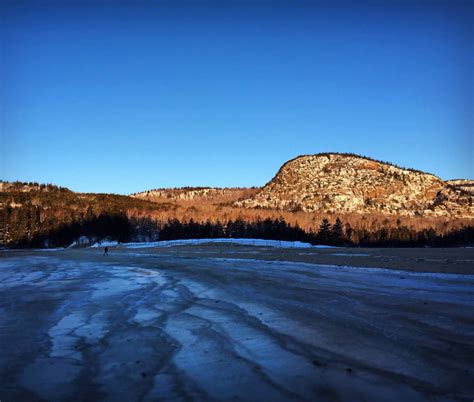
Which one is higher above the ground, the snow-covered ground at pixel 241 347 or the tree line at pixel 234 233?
the tree line at pixel 234 233

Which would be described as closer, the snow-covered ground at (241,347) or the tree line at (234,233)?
the snow-covered ground at (241,347)

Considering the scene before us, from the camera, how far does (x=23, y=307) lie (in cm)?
1090

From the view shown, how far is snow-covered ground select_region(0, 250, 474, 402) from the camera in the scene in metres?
4.77

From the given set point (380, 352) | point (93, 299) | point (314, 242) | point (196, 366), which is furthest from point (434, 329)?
point (314, 242)

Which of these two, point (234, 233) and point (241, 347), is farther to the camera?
point (234, 233)

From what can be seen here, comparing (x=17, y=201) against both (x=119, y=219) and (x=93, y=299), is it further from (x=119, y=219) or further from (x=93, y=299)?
(x=93, y=299)

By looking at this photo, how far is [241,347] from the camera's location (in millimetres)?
6555

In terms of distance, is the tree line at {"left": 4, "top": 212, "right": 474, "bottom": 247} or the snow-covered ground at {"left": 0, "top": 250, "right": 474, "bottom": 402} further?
the tree line at {"left": 4, "top": 212, "right": 474, "bottom": 247}

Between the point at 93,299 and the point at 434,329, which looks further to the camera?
→ the point at 93,299

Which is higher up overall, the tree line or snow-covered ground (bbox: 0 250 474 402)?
the tree line

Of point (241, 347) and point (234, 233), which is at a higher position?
point (234, 233)

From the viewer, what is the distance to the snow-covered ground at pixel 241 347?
477 cm

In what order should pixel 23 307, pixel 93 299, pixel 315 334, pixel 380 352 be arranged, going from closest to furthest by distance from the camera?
pixel 380 352 < pixel 315 334 < pixel 23 307 < pixel 93 299

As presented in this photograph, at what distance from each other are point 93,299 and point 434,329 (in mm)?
9098
